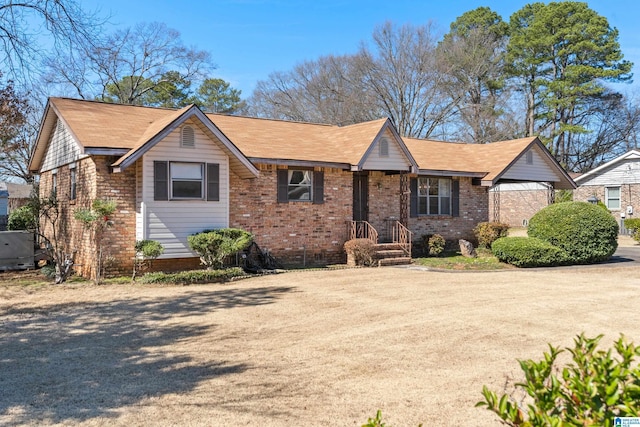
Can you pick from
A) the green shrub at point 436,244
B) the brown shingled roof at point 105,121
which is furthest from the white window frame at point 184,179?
the green shrub at point 436,244

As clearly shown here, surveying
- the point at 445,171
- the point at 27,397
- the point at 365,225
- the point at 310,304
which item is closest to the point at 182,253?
the point at 310,304

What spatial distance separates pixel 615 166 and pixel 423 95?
14.5m

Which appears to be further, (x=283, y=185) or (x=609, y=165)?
(x=609, y=165)

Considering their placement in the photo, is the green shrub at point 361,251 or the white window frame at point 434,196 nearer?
the green shrub at point 361,251

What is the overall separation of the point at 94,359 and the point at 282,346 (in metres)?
2.53

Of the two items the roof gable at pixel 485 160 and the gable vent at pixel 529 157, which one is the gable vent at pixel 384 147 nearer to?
the roof gable at pixel 485 160

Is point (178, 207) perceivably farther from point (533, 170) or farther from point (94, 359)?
point (533, 170)

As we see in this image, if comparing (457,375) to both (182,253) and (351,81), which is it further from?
(351,81)

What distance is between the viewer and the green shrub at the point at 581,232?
1756 cm

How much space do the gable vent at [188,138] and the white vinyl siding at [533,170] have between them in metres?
13.6

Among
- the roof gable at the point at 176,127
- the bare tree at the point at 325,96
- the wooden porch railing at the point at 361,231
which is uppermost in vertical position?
the bare tree at the point at 325,96

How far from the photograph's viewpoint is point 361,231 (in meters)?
18.9

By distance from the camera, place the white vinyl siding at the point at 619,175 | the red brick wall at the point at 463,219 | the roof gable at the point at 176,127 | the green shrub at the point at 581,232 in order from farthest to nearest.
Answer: the white vinyl siding at the point at 619,175 → the red brick wall at the point at 463,219 → the green shrub at the point at 581,232 → the roof gable at the point at 176,127

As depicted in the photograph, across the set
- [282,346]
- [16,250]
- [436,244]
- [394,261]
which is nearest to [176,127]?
[16,250]
